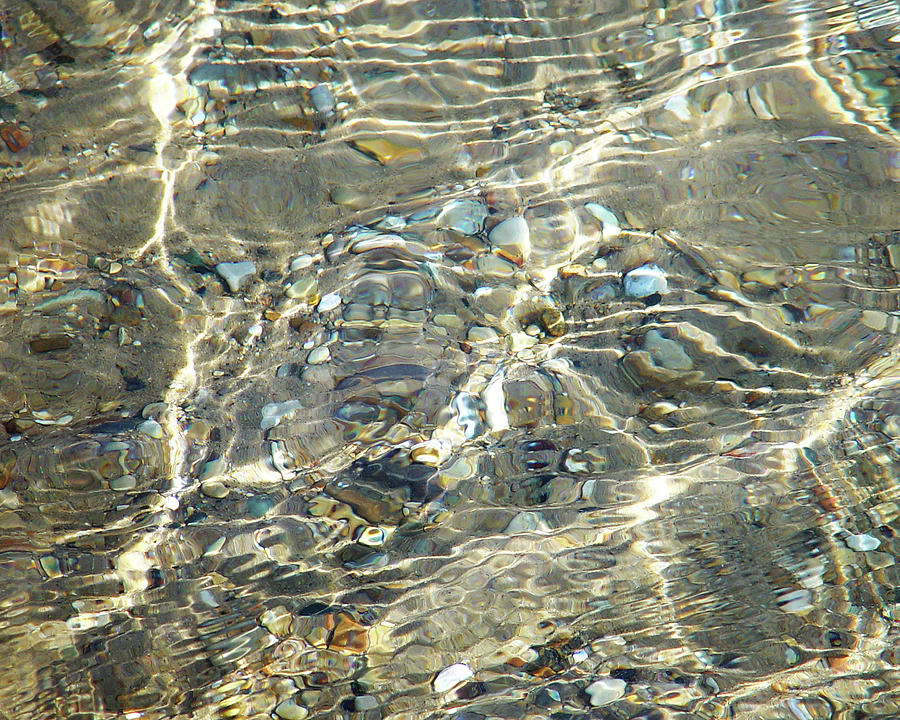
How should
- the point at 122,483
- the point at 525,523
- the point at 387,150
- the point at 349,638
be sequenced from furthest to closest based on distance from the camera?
the point at 387,150, the point at 122,483, the point at 525,523, the point at 349,638

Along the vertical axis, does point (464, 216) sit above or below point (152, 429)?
above

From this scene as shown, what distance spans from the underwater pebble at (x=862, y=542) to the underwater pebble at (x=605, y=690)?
3.46ft

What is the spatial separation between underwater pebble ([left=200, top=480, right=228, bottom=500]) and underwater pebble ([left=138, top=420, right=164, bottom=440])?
305 mm

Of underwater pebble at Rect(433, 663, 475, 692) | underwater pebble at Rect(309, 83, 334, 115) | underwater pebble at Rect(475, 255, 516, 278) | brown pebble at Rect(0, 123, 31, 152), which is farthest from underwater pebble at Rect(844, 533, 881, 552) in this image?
brown pebble at Rect(0, 123, 31, 152)

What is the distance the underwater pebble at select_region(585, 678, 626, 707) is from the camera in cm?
230

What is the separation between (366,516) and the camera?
2.60 m

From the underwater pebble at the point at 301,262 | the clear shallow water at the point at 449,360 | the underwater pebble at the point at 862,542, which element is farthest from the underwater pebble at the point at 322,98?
the underwater pebble at the point at 862,542

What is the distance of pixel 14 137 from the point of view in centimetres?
332

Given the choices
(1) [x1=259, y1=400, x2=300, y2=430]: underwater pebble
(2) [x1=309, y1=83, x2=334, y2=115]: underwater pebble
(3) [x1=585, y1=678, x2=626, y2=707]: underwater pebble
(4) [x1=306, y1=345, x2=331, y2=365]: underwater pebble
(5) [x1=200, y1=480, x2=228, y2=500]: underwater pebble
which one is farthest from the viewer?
(2) [x1=309, y1=83, x2=334, y2=115]: underwater pebble

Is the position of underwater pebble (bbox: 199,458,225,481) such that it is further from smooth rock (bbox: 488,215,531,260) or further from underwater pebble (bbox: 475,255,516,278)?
smooth rock (bbox: 488,215,531,260)

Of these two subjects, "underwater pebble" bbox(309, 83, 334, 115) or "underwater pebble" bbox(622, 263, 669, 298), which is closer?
"underwater pebble" bbox(622, 263, 669, 298)

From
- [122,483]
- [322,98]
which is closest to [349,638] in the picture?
[122,483]

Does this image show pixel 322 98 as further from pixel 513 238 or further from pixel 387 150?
pixel 513 238

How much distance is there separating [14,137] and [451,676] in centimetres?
345
